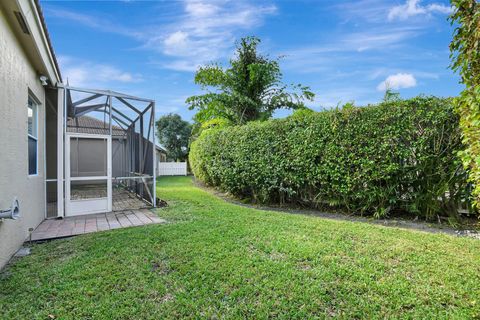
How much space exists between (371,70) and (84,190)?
1139cm

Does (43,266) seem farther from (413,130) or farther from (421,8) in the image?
(421,8)

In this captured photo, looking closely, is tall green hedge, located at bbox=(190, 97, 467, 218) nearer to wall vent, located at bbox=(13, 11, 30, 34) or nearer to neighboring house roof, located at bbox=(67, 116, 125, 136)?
wall vent, located at bbox=(13, 11, 30, 34)

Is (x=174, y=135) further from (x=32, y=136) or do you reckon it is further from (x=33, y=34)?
(x=33, y=34)

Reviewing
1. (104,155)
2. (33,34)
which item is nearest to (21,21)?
(33,34)

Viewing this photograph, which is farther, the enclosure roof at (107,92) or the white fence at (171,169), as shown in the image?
the white fence at (171,169)

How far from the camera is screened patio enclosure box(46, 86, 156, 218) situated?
6.32 meters

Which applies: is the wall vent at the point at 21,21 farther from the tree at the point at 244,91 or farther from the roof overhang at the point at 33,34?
the tree at the point at 244,91

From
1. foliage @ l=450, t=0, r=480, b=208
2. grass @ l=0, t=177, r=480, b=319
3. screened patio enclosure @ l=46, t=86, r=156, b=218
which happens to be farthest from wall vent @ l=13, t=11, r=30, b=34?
foliage @ l=450, t=0, r=480, b=208

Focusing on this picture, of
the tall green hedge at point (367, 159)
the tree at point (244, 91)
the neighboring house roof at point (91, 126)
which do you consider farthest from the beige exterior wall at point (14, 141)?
the tree at point (244, 91)

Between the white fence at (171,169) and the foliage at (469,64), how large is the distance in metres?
21.6

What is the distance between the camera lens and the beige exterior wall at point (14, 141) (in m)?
3.31

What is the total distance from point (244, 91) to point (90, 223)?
1094 cm

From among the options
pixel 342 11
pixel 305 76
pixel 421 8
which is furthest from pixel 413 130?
pixel 305 76

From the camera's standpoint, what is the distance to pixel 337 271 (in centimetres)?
311
